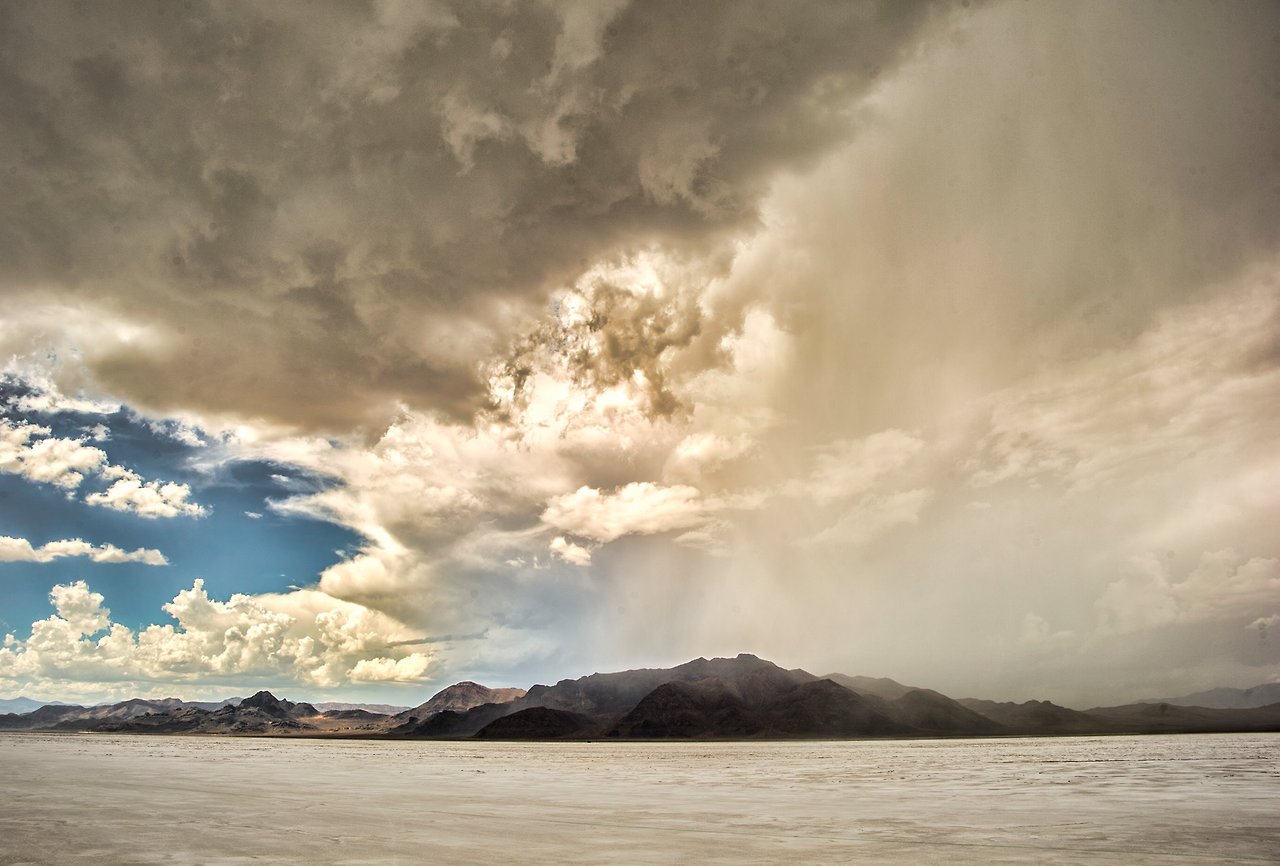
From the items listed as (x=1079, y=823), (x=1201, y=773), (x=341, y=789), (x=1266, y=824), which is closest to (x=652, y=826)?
(x=1079, y=823)

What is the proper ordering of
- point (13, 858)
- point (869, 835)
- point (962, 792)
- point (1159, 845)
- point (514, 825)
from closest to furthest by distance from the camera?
point (13, 858)
point (1159, 845)
point (869, 835)
point (514, 825)
point (962, 792)

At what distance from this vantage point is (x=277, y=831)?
17688 mm

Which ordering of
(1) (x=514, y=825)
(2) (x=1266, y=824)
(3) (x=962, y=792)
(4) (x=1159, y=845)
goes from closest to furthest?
(4) (x=1159, y=845), (2) (x=1266, y=824), (1) (x=514, y=825), (3) (x=962, y=792)

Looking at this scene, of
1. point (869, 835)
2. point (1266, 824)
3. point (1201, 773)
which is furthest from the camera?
point (1201, 773)

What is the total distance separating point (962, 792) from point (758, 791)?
30.4 feet

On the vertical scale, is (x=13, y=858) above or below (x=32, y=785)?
above

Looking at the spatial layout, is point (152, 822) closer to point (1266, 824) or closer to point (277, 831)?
point (277, 831)

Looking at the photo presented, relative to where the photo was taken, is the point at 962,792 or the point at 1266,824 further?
the point at 962,792

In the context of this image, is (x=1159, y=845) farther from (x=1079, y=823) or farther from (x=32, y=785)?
(x=32, y=785)

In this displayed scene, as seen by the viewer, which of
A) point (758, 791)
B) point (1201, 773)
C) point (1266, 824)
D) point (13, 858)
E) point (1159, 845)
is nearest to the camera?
point (13, 858)

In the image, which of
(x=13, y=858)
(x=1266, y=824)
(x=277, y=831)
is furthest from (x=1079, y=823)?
(x=13, y=858)

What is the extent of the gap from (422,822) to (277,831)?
423 cm

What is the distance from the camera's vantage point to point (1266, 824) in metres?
18.8

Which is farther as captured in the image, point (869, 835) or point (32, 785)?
point (32, 785)
